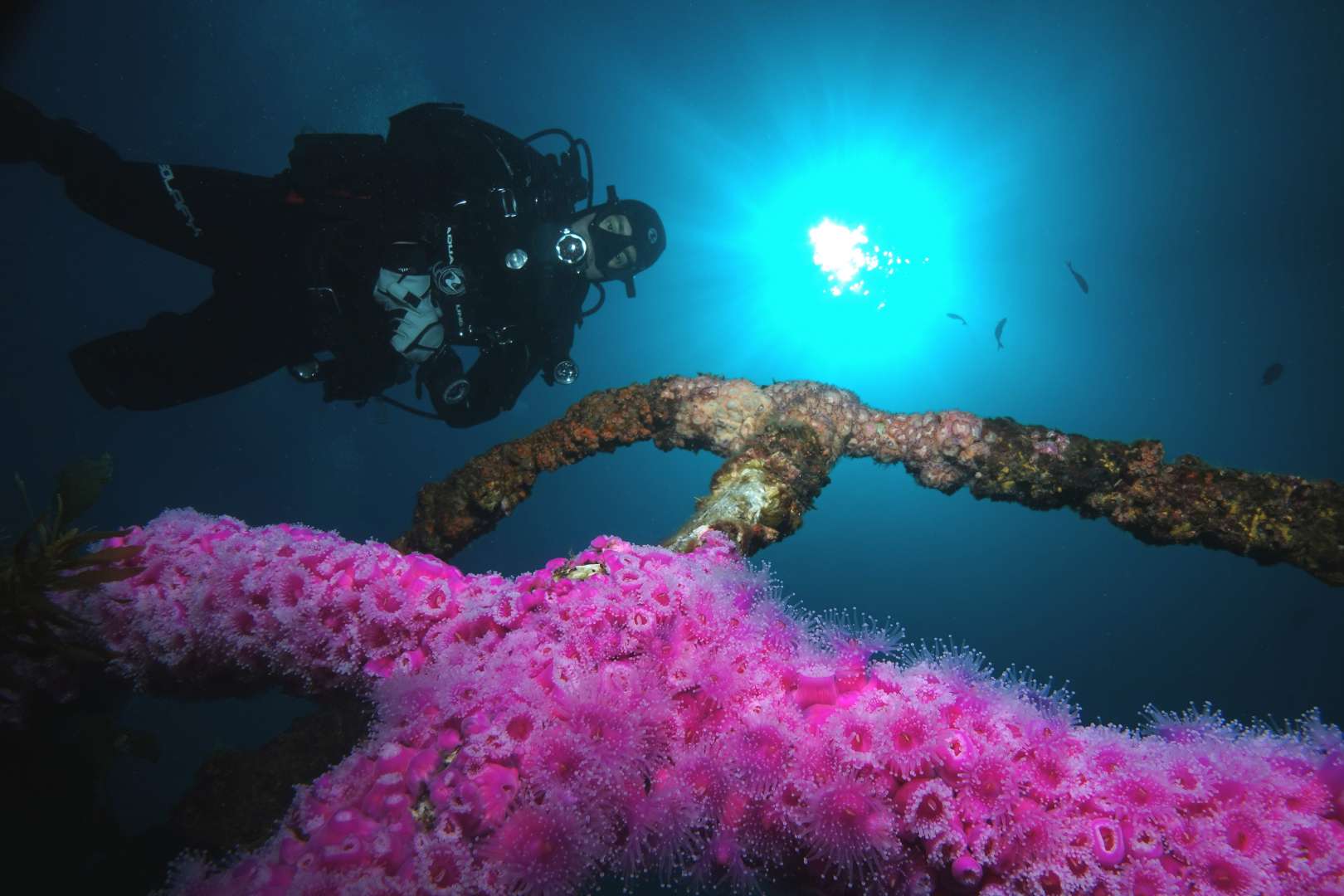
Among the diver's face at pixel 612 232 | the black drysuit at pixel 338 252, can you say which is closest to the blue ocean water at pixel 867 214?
the black drysuit at pixel 338 252

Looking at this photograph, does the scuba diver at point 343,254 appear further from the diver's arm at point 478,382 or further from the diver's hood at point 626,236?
the diver's hood at point 626,236

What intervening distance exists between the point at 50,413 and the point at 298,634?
6252 cm

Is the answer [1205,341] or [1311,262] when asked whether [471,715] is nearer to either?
[1311,262]

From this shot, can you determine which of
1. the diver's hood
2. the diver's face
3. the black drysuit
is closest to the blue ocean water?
the black drysuit

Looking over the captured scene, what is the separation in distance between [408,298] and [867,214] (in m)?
30.2

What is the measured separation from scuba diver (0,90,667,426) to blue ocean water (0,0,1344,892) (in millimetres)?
2567

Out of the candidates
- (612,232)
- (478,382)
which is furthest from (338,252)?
(612,232)

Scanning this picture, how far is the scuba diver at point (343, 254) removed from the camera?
5078 millimetres

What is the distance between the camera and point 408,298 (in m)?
5.34

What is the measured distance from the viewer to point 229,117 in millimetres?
31922

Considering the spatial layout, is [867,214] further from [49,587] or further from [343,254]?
[49,587]

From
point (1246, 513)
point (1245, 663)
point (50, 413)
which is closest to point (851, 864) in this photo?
point (1246, 513)

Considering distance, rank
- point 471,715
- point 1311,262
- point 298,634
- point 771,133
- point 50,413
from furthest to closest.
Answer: point 50,413, point 771,133, point 1311,262, point 298,634, point 471,715

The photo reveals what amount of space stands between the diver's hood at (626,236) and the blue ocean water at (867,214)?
4.12 meters
